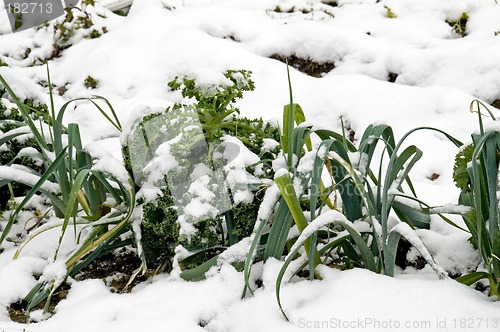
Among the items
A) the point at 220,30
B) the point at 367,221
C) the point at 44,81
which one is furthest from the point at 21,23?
the point at 367,221

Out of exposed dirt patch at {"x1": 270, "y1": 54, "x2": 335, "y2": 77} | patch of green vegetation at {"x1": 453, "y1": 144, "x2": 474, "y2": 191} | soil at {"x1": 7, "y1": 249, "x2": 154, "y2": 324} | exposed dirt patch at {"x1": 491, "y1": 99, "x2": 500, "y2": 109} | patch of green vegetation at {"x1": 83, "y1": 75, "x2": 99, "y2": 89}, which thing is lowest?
soil at {"x1": 7, "y1": 249, "x2": 154, "y2": 324}

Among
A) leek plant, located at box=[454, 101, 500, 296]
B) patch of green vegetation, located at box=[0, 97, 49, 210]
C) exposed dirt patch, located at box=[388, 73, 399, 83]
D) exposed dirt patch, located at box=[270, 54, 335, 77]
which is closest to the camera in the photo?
leek plant, located at box=[454, 101, 500, 296]

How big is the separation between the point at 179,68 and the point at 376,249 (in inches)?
77.1

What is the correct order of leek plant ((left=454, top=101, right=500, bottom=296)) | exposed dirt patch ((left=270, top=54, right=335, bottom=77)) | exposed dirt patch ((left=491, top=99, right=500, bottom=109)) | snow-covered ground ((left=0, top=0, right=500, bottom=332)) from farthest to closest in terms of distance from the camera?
1. exposed dirt patch ((left=270, top=54, right=335, bottom=77))
2. exposed dirt patch ((left=491, top=99, right=500, bottom=109))
3. snow-covered ground ((left=0, top=0, right=500, bottom=332))
4. leek plant ((left=454, top=101, right=500, bottom=296))

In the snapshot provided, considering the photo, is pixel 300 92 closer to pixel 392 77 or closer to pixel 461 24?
pixel 392 77

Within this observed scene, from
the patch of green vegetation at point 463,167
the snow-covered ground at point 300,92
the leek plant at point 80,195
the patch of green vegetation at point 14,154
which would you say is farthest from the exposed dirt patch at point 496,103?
the patch of green vegetation at point 14,154

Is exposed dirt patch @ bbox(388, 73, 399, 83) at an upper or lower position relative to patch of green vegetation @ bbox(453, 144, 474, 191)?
lower

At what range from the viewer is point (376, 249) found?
1.58m

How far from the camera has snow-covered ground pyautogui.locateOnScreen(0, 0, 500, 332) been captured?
1.42 meters

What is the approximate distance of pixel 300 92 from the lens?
2867mm

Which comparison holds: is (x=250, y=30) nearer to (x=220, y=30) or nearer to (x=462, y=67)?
(x=220, y=30)

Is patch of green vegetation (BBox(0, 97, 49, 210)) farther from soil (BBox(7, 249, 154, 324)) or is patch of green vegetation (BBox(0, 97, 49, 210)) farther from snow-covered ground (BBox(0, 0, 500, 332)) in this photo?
soil (BBox(7, 249, 154, 324))

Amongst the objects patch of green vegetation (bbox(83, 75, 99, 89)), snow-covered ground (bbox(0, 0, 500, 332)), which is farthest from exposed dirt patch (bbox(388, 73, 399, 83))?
patch of green vegetation (bbox(83, 75, 99, 89))

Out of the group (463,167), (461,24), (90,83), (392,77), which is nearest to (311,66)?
(392,77)
